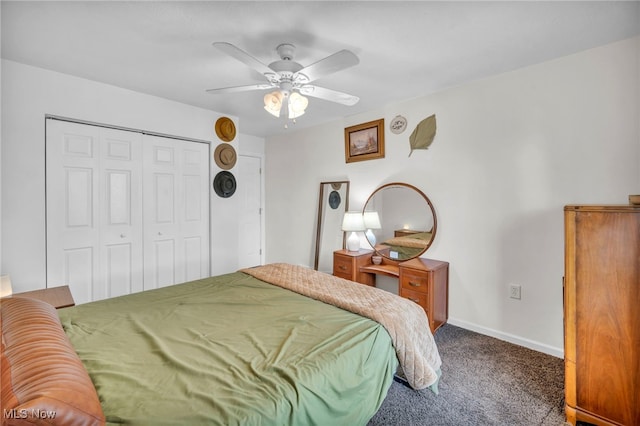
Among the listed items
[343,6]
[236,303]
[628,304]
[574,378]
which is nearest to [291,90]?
[343,6]

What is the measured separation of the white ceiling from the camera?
1.63m

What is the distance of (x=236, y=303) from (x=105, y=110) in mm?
2363

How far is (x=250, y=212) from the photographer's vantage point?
4883 mm

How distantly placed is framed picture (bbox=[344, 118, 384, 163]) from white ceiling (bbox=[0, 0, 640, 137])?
2.57ft

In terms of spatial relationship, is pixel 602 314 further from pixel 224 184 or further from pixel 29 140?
pixel 29 140

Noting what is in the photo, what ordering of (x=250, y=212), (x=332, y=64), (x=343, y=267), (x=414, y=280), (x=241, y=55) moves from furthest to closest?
(x=250, y=212) < (x=343, y=267) < (x=414, y=280) < (x=332, y=64) < (x=241, y=55)

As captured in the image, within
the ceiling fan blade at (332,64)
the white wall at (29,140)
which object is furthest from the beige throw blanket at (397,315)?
the white wall at (29,140)

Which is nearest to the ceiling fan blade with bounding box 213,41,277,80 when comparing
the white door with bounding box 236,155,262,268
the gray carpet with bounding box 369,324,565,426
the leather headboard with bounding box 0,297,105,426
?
the leather headboard with bounding box 0,297,105,426

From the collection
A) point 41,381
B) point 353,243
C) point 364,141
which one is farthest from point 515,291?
point 41,381

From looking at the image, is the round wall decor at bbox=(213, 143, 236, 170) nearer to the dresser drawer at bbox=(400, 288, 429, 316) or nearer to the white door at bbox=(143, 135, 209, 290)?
the white door at bbox=(143, 135, 209, 290)

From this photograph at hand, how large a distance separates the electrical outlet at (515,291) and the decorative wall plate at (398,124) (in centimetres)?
187

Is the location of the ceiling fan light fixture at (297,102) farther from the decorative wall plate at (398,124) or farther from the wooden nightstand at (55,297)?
the wooden nightstand at (55,297)

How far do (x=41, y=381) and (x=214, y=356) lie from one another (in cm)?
57

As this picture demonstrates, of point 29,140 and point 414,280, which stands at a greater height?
point 29,140
